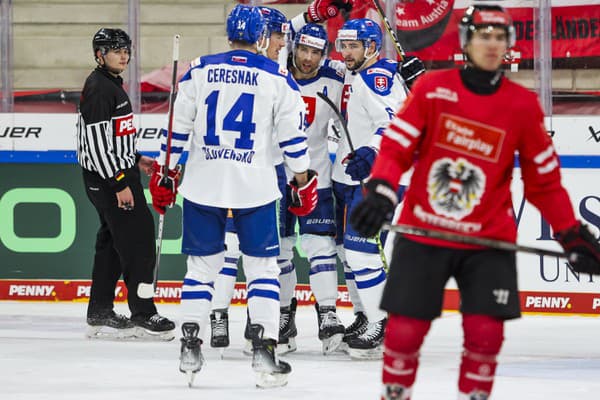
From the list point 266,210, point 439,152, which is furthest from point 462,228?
point 266,210

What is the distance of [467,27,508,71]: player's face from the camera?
153 inches

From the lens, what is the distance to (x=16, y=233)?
840 cm

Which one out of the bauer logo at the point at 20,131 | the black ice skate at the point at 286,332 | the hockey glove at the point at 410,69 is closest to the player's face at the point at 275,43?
the hockey glove at the point at 410,69

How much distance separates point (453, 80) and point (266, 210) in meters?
1.59

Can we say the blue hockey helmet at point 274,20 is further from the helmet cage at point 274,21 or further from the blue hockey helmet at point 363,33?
the blue hockey helmet at point 363,33

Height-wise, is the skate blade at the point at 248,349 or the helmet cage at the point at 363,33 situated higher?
the helmet cage at the point at 363,33

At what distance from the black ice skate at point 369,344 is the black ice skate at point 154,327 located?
1.09 m

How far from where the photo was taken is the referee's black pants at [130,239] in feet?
22.5

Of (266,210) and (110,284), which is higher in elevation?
(266,210)

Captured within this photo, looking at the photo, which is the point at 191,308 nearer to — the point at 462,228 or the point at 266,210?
the point at 266,210

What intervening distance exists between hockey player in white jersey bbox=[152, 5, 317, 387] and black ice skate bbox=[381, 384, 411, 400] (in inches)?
56.7

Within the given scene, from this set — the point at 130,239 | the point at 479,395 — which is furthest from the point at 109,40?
the point at 479,395

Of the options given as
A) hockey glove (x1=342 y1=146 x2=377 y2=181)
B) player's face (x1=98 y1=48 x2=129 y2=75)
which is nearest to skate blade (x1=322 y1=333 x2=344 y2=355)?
hockey glove (x1=342 y1=146 x2=377 y2=181)

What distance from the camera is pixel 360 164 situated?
6.04 meters
